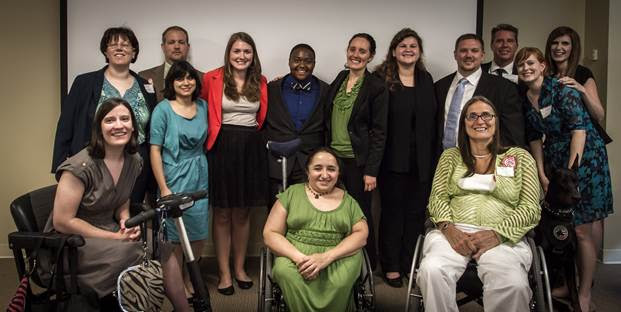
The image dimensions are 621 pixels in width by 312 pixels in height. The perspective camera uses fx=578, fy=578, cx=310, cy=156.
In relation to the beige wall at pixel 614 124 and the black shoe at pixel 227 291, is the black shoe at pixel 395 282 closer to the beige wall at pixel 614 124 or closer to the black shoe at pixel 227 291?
the black shoe at pixel 227 291

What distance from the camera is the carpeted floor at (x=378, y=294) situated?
3.38 metres

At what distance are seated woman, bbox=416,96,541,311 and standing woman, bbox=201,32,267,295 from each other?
1.16 m

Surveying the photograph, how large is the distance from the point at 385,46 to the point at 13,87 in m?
2.75

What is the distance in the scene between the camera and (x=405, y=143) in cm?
363

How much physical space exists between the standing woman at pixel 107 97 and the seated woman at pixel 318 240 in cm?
103

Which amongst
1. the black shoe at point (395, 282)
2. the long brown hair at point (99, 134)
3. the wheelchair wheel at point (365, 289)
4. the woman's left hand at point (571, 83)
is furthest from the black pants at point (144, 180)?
the woman's left hand at point (571, 83)

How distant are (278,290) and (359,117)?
135 centimetres

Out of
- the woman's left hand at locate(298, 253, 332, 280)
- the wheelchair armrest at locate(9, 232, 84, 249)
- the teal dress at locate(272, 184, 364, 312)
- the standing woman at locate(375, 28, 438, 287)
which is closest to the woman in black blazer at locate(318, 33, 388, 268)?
the standing woman at locate(375, 28, 438, 287)

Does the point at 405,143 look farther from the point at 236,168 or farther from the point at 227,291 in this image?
the point at 227,291

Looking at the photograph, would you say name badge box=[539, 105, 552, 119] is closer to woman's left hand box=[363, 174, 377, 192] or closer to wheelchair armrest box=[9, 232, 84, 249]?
woman's left hand box=[363, 174, 377, 192]

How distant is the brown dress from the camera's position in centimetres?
233

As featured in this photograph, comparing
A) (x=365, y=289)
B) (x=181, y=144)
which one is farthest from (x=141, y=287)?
(x=181, y=144)

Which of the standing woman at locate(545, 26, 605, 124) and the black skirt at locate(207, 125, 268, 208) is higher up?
the standing woman at locate(545, 26, 605, 124)

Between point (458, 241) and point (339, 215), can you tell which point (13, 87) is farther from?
point (458, 241)
